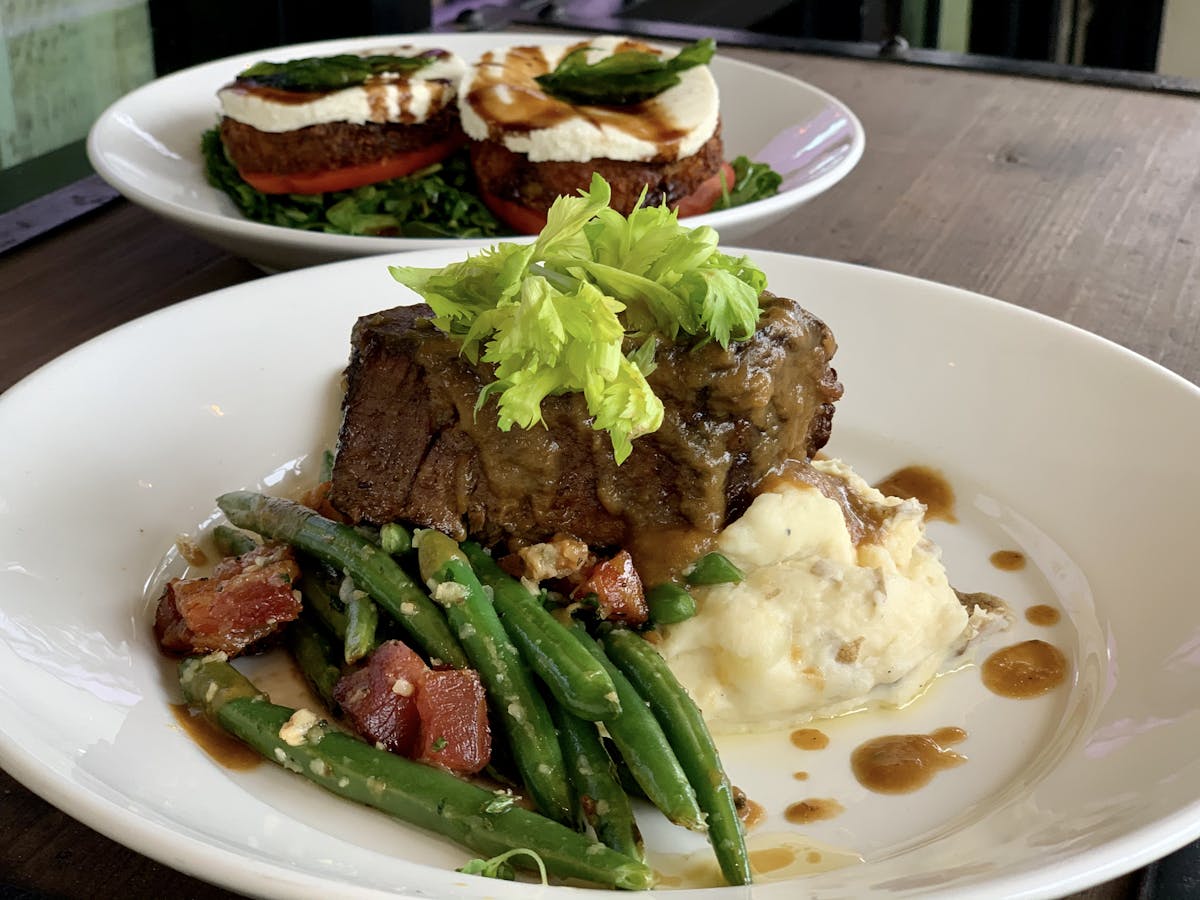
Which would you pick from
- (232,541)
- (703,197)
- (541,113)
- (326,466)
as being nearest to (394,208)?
(541,113)

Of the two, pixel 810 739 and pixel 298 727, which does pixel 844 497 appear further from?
pixel 298 727

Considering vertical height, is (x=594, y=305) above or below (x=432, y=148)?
above

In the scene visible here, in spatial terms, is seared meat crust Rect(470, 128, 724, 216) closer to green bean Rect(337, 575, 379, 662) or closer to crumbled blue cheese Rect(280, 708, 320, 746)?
green bean Rect(337, 575, 379, 662)

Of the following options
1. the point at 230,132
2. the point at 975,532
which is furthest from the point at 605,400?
the point at 230,132

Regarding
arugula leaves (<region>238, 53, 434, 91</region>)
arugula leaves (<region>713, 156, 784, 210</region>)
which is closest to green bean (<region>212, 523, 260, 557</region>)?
arugula leaves (<region>238, 53, 434, 91</region>)

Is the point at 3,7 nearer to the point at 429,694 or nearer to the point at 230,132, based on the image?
the point at 230,132

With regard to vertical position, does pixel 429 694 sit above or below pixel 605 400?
below
